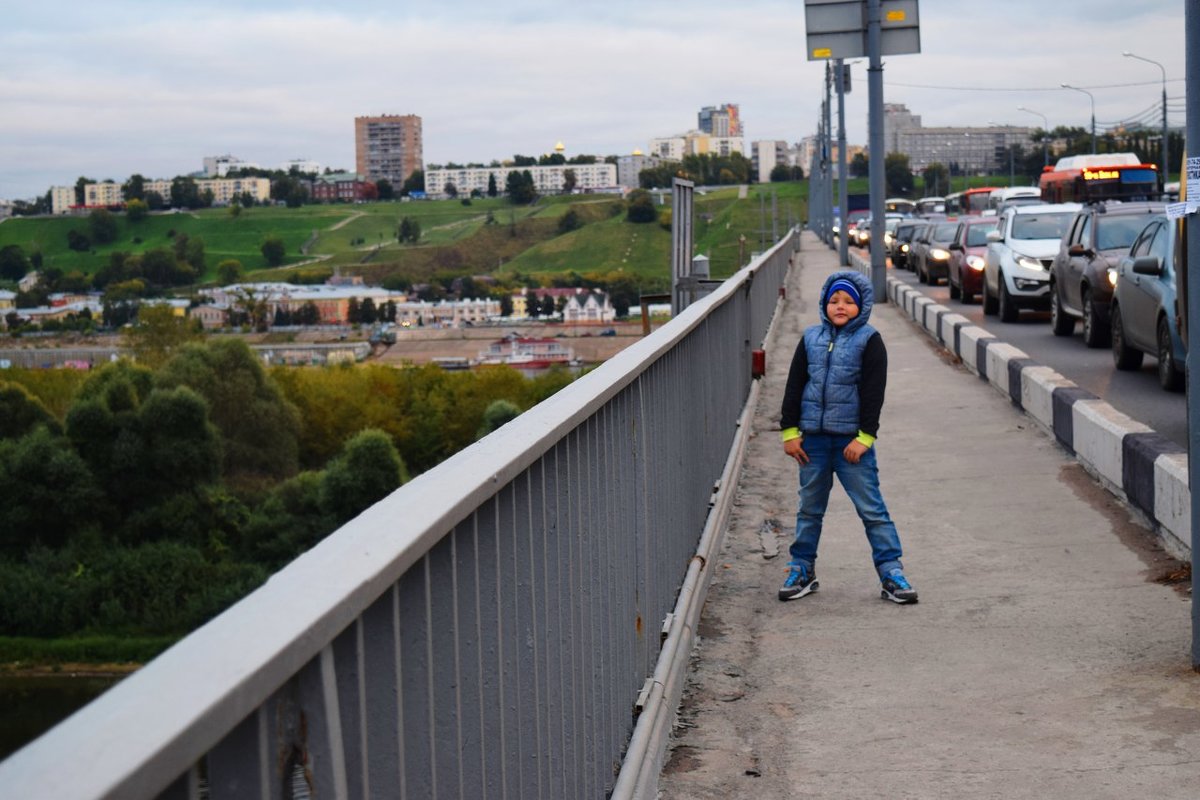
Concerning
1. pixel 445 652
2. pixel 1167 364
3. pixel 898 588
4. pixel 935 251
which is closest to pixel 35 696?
pixel 935 251

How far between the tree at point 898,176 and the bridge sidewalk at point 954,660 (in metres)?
154

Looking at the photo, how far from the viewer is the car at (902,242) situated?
51656 mm

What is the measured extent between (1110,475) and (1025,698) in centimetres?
414

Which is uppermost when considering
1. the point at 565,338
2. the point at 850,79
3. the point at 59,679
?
the point at 850,79

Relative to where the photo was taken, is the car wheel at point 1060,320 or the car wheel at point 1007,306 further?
the car wheel at point 1007,306

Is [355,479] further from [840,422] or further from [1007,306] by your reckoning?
[840,422]

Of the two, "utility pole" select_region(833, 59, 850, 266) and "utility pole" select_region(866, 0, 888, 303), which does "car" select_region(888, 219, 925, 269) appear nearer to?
"utility pole" select_region(833, 59, 850, 266)

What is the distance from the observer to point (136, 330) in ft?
527

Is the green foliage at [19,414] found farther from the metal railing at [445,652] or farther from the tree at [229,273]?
the metal railing at [445,652]

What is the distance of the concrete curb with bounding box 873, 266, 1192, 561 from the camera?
293 inches

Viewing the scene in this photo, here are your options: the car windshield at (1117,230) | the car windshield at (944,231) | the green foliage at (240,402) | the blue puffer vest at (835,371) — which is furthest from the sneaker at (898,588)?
the green foliage at (240,402)

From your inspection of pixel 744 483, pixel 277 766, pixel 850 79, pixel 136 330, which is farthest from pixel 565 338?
pixel 277 766

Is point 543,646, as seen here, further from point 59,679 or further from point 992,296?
point 59,679

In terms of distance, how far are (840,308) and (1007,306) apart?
1904 centimetres
